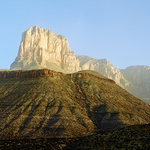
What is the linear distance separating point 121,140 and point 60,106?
30334 millimetres

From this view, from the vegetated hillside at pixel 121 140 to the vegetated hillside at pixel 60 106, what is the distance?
51.6ft

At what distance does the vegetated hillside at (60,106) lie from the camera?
4422 cm

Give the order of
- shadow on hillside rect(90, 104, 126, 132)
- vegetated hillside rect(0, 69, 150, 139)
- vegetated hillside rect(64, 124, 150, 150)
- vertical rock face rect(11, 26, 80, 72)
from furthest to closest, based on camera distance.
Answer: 1. vertical rock face rect(11, 26, 80, 72)
2. shadow on hillside rect(90, 104, 126, 132)
3. vegetated hillside rect(0, 69, 150, 139)
4. vegetated hillside rect(64, 124, 150, 150)

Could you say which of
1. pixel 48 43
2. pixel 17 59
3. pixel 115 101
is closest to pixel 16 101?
pixel 115 101

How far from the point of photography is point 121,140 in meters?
24.2

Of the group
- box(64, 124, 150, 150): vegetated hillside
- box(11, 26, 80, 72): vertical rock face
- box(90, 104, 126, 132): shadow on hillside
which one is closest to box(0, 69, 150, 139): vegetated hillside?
box(90, 104, 126, 132): shadow on hillside

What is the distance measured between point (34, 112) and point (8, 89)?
786 inches

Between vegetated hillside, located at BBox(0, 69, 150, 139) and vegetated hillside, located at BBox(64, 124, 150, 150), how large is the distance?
15.7m

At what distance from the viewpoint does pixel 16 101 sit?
55844 mm

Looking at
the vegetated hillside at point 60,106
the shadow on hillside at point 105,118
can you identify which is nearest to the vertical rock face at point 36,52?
the vegetated hillside at point 60,106

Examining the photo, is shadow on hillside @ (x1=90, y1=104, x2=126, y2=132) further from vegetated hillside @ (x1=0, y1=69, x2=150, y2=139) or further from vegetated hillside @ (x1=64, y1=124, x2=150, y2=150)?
vegetated hillside @ (x1=64, y1=124, x2=150, y2=150)

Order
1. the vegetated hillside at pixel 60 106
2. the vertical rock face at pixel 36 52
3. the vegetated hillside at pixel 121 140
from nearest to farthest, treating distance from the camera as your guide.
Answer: the vegetated hillside at pixel 121 140
the vegetated hillside at pixel 60 106
the vertical rock face at pixel 36 52

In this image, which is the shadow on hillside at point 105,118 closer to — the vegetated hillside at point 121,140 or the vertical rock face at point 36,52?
the vegetated hillside at point 121,140

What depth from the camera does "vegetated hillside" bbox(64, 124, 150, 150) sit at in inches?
876
